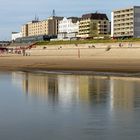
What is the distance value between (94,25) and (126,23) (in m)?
15.3

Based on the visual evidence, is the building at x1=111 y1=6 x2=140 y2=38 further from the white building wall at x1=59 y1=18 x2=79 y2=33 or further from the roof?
the white building wall at x1=59 y1=18 x2=79 y2=33

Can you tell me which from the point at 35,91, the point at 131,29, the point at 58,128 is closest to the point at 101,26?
the point at 131,29

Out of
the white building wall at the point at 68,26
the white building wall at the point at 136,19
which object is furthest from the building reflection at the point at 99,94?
the white building wall at the point at 68,26

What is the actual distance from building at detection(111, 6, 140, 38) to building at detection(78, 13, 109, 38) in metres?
9.16

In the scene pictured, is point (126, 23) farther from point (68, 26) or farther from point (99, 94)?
point (99, 94)

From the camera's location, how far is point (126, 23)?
113m

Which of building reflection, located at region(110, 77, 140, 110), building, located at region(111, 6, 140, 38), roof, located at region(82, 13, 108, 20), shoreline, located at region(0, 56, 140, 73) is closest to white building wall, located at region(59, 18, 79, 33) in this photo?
roof, located at region(82, 13, 108, 20)

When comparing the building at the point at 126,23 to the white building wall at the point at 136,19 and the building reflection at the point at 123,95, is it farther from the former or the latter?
the building reflection at the point at 123,95

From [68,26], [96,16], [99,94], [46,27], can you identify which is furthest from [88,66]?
[46,27]

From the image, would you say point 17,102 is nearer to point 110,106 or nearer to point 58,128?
point 110,106

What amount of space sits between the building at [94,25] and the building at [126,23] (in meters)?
9.16

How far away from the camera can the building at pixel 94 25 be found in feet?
415

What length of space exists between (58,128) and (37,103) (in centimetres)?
419

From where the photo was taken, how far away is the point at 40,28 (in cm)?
15475
